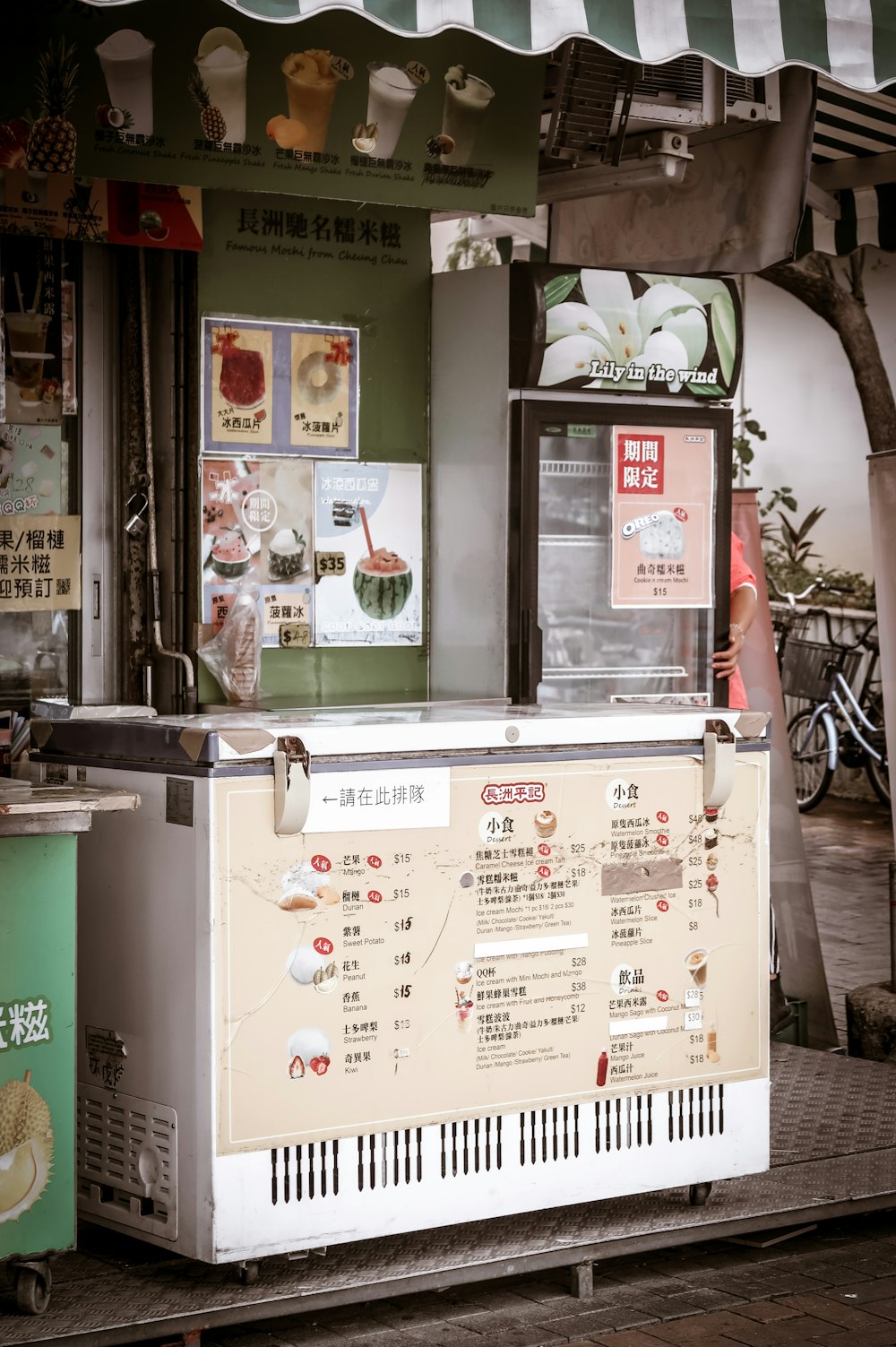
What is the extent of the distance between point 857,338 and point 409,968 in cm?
941

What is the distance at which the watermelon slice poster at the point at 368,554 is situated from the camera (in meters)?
5.80

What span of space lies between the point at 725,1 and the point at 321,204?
1.74 meters

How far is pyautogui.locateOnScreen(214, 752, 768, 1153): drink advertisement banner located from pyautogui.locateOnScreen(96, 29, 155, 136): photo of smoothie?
7.11 feet

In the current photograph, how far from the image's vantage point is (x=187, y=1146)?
12.4 ft

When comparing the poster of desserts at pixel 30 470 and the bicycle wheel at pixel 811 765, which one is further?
the bicycle wheel at pixel 811 765

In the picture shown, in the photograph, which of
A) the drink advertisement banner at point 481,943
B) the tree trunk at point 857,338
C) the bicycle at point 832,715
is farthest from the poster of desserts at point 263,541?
the bicycle at point 832,715

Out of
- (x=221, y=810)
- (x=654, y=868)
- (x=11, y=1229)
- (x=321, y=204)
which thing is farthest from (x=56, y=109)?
(x=11, y=1229)

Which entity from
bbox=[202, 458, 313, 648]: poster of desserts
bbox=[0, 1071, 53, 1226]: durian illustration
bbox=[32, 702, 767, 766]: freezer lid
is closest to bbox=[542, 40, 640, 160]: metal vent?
bbox=[202, 458, 313, 648]: poster of desserts

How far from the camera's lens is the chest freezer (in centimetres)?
378

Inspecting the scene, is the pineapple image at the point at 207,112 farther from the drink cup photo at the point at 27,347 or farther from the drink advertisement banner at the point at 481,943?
the drink advertisement banner at the point at 481,943

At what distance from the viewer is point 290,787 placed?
3781 millimetres

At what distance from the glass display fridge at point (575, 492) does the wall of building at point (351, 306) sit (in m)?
0.10

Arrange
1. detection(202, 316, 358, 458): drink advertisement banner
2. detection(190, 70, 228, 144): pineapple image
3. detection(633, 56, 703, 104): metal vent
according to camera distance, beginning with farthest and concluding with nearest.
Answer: detection(633, 56, 703, 104): metal vent
detection(202, 316, 358, 458): drink advertisement banner
detection(190, 70, 228, 144): pineapple image

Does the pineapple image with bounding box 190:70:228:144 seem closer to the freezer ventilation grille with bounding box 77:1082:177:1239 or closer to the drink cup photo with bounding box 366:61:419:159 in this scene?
the drink cup photo with bounding box 366:61:419:159
